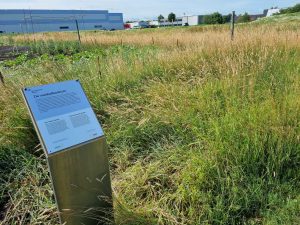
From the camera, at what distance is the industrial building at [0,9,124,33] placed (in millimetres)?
61375

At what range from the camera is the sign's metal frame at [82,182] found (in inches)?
69.3

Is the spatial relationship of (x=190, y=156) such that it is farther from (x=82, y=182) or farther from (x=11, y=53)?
(x=11, y=53)

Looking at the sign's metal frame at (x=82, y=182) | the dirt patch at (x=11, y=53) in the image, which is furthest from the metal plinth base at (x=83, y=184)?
the dirt patch at (x=11, y=53)

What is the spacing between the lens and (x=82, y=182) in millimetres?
1913

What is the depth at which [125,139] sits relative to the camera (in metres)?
3.21

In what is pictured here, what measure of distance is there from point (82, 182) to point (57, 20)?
234 feet

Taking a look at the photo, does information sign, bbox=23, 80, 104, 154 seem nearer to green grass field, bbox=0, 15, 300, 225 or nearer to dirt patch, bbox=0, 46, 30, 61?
green grass field, bbox=0, 15, 300, 225

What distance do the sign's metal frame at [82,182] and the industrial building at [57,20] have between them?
2008 inches

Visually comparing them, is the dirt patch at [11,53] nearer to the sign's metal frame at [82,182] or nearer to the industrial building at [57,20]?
the sign's metal frame at [82,182]

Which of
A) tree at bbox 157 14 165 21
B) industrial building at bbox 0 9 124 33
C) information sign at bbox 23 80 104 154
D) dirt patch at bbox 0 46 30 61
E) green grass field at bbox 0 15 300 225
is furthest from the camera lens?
tree at bbox 157 14 165 21

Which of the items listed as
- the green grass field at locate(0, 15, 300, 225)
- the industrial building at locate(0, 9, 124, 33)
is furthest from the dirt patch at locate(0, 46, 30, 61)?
the industrial building at locate(0, 9, 124, 33)

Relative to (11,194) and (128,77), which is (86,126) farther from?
(128,77)

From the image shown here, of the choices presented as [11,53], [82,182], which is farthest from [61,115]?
[11,53]

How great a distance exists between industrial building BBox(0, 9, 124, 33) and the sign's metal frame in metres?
51.0
